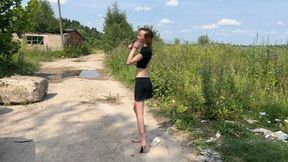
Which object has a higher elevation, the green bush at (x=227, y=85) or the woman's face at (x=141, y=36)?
the woman's face at (x=141, y=36)

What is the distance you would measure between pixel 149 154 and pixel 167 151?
1.20 ft

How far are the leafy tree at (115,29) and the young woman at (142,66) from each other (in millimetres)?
28307

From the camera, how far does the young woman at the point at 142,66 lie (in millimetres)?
6465

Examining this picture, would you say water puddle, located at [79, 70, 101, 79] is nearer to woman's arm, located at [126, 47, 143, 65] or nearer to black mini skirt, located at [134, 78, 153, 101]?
black mini skirt, located at [134, 78, 153, 101]

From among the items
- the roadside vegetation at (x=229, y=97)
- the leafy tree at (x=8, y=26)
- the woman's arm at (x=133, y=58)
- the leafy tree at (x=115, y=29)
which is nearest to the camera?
the woman's arm at (x=133, y=58)

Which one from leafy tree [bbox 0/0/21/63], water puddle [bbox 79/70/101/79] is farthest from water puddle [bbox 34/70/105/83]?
leafy tree [bbox 0/0/21/63]

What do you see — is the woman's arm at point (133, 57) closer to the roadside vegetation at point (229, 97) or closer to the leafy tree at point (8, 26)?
the roadside vegetation at point (229, 97)

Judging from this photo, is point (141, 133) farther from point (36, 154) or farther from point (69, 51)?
point (69, 51)

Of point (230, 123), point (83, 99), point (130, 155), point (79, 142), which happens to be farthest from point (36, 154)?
point (83, 99)

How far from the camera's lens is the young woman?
6465 millimetres

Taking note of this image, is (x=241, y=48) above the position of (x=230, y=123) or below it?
above

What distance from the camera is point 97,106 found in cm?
1069

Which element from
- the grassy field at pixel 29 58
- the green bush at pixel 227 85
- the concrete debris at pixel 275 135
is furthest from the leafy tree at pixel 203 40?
the concrete debris at pixel 275 135

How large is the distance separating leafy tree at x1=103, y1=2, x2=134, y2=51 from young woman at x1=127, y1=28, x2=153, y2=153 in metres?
28.3
